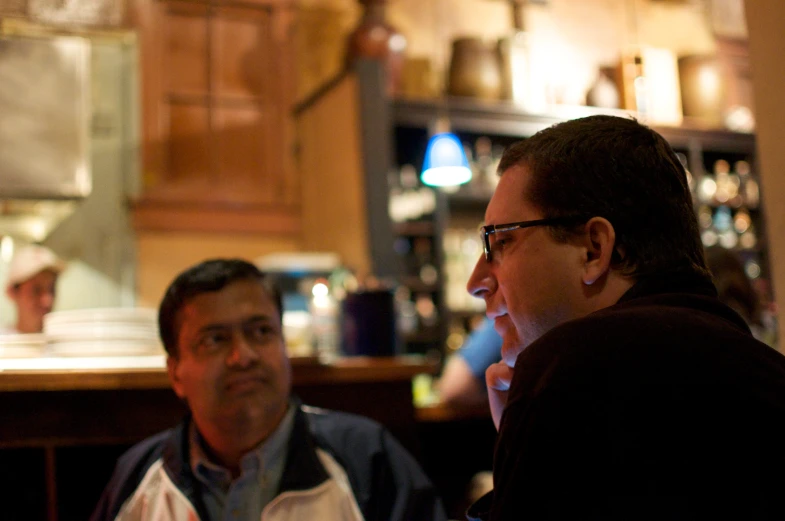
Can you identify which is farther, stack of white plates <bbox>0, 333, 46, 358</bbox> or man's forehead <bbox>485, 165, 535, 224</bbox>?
stack of white plates <bbox>0, 333, 46, 358</bbox>

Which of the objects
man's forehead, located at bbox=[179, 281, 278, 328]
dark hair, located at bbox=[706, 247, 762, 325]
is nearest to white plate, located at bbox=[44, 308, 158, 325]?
man's forehead, located at bbox=[179, 281, 278, 328]

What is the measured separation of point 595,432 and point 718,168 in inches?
217

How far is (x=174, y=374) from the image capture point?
1857 millimetres

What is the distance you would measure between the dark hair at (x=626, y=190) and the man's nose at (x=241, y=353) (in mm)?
847

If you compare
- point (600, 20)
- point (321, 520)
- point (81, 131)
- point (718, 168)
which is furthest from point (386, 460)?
point (600, 20)

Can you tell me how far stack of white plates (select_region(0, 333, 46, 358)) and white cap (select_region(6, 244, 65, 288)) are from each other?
5.02ft

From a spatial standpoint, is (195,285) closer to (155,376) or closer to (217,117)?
(155,376)

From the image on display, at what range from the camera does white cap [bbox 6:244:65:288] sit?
11.2 feet

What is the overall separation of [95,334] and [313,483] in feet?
2.44

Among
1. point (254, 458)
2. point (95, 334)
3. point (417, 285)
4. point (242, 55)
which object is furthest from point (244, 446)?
point (242, 55)

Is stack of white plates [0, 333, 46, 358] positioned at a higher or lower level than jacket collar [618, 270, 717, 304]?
lower

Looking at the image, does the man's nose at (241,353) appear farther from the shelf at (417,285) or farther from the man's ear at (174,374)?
the shelf at (417,285)

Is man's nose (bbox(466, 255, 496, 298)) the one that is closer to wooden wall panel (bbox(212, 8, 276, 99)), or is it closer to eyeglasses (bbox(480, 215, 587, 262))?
eyeglasses (bbox(480, 215, 587, 262))

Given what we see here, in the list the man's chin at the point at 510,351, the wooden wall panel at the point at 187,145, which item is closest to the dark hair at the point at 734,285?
the man's chin at the point at 510,351
